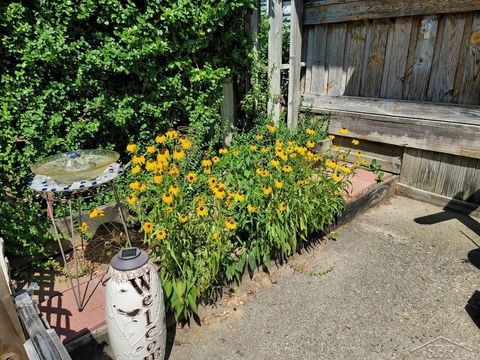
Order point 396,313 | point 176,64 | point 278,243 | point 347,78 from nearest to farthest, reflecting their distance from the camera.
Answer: point 396,313 < point 278,243 < point 176,64 < point 347,78

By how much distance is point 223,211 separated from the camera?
8.60 feet

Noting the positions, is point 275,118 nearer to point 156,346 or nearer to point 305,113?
point 305,113

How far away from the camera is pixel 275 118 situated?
530cm

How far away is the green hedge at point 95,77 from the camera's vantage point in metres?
3.13

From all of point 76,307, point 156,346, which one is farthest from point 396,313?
point 76,307

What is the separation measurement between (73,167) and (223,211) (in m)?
1.14

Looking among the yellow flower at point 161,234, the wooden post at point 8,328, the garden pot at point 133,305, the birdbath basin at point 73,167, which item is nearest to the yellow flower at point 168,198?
the yellow flower at point 161,234

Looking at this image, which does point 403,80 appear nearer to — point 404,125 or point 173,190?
point 404,125

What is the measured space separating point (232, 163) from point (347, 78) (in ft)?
8.86

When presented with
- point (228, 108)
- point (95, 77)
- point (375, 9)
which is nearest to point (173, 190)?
point (95, 77)

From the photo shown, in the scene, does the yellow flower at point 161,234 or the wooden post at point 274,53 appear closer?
the yellow flower at point 161,234

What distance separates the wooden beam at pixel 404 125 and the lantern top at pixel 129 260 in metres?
4.02

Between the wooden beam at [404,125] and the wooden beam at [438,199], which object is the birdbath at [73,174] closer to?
the wooden beam at [404,125]

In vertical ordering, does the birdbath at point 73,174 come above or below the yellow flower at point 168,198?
above
